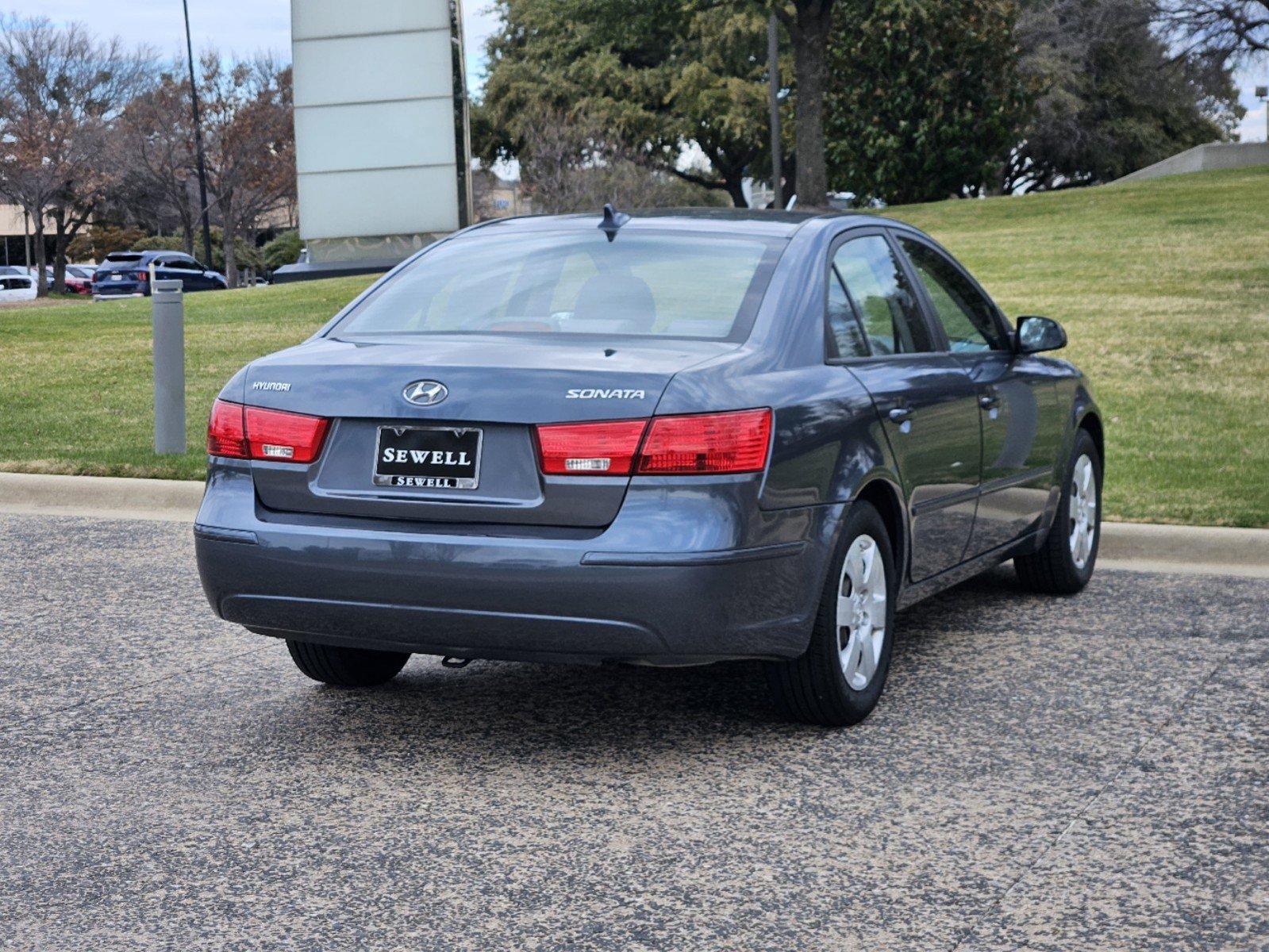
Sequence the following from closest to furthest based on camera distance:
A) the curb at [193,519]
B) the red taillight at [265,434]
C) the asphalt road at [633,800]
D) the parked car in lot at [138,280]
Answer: the asphalt road at [633,800] < the red taillight at [265,434] < the curb at [193,519] < the parked car in lot at [138,280]

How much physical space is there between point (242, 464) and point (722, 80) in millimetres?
51943

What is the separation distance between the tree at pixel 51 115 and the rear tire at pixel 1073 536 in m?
54.2

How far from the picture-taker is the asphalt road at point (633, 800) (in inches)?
147

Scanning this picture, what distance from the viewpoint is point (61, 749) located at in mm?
5078

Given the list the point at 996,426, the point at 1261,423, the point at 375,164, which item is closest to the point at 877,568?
the point at 996,426

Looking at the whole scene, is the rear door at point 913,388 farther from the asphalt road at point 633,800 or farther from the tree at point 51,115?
the tree at point 51,115

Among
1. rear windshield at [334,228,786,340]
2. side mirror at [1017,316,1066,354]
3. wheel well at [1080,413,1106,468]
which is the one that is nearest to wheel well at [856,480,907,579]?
rear windshield at [334,228,786,340]

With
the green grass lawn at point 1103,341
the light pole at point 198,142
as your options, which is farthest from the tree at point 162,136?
the green grass lawn at point 1103,341

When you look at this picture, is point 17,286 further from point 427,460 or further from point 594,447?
point 594,447

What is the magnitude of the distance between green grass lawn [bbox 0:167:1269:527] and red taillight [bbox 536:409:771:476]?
4693 mm

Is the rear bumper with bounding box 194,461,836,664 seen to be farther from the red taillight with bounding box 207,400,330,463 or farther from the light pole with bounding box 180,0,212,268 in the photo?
the light pole with bounding box 180,0,212,268

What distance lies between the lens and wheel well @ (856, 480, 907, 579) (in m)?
5.34

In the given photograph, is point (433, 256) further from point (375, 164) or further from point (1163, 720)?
point (375, 164)

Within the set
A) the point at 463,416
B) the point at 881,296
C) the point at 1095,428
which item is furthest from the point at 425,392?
the point at 1095,428
